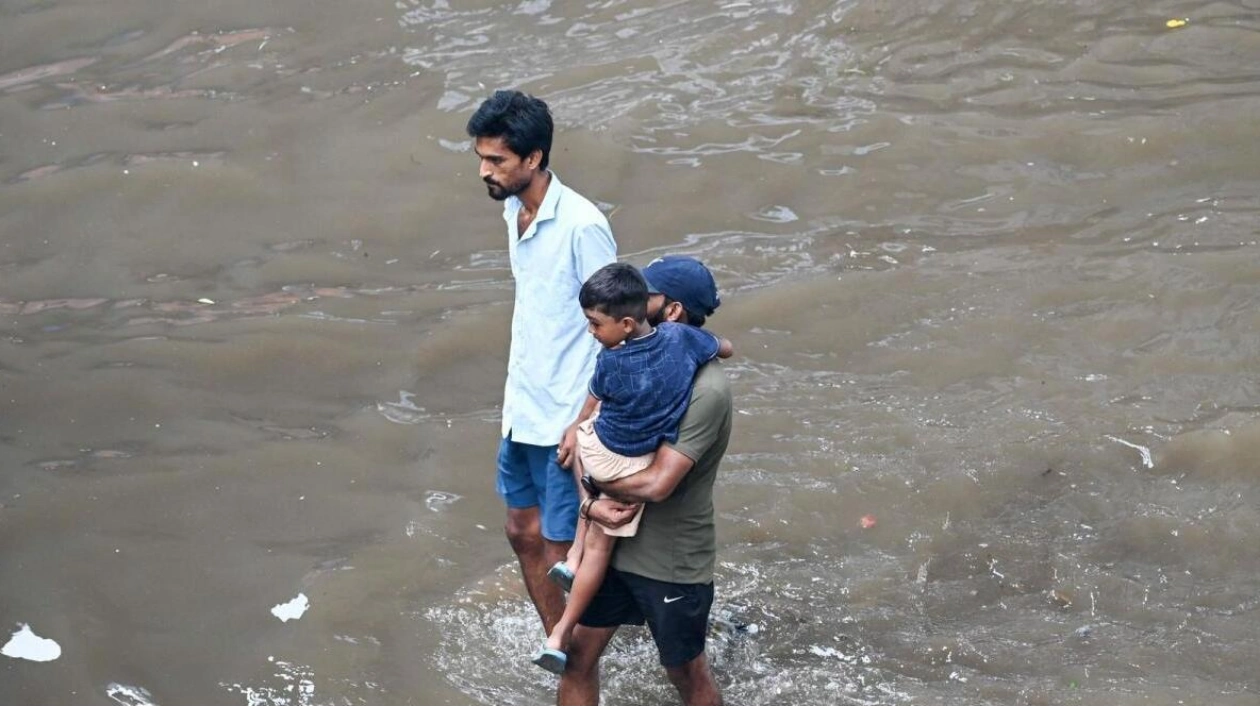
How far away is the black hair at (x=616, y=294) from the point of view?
11.2 feet

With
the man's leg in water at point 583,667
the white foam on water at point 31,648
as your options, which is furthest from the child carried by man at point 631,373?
the white foam on water at point 31,648

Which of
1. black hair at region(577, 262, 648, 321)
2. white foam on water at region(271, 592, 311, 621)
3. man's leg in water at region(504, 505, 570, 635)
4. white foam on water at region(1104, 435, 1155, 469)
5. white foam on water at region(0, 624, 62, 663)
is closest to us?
black hair at region(577, 262, 648, 321)

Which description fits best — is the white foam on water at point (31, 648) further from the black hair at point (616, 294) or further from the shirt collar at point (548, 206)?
the black hair at point (616, 294)

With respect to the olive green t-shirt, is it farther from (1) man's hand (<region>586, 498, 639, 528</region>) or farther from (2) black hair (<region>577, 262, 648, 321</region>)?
(2) black hair (<region>577, 262, 648, 321</region>)

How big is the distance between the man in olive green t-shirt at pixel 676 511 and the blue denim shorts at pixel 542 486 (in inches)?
5.9

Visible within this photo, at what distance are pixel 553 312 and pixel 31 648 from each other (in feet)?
6.67

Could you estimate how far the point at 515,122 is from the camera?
12.1ft

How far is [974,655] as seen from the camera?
441cm

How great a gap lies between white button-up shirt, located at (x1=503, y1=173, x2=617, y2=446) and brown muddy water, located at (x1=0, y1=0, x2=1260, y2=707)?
97 cm

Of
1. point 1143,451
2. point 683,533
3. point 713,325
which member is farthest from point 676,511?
point 713,325

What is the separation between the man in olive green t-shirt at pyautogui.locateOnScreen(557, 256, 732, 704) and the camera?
3.47 metres

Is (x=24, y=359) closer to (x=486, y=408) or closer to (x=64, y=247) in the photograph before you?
(x=64, y=247)

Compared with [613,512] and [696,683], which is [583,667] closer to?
[696,683]

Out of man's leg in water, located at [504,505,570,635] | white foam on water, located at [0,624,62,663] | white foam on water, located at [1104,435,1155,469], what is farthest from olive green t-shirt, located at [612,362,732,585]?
white foam on water, located at [1104,435,1155,469]
